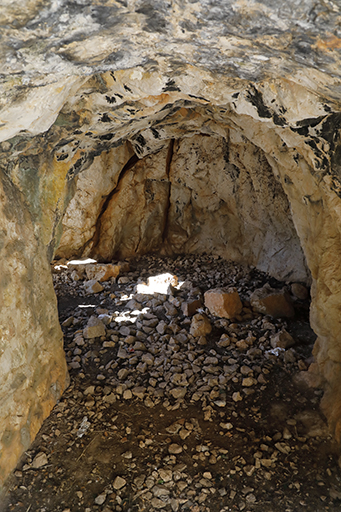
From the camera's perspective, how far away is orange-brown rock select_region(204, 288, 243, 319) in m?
4.24

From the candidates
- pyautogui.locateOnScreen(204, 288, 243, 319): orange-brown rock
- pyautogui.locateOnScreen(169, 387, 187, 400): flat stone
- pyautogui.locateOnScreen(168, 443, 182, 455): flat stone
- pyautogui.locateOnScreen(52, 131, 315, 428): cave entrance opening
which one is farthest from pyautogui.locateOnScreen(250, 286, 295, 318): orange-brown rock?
pyautogui.locateOnScreen(168, 443, 182, 455): flat stone

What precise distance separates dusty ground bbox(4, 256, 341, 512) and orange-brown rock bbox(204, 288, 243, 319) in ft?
0.40

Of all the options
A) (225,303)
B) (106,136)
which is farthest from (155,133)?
(225,303)

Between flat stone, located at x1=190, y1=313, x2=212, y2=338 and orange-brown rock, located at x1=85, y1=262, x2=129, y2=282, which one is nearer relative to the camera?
flat stone, located at x1=190, y1=313, x2=212, y2=338

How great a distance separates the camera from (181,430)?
2.67 metres

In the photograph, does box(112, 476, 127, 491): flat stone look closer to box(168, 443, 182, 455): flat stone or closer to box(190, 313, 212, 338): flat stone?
box(168, 443, 182, 455): flat stone

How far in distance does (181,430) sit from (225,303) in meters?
1.86

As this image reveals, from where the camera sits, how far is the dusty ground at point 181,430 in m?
2.19

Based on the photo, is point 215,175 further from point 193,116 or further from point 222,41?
point 222,41

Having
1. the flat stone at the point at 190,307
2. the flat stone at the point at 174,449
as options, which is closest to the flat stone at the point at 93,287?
the flat stone at the point at 190,307

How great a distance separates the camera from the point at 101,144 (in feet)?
9.87

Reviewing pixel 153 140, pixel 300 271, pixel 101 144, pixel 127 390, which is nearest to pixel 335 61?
pixel 101 144

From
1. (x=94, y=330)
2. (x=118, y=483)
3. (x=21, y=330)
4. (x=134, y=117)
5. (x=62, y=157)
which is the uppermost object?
(x=134, y=117)

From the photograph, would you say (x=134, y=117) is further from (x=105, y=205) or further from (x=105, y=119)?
(x=105, y=205)
